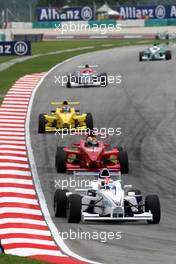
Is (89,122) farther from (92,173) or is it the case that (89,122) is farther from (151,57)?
(151,57)

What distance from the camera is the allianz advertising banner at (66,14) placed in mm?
109562

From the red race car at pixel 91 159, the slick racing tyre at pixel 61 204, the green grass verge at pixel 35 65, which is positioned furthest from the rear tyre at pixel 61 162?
the green grass verge at pixel 35 65

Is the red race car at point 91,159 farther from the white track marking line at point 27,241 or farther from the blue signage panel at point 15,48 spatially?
the blue signage panel at point 15,48

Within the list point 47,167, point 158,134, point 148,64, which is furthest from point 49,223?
point 148,64

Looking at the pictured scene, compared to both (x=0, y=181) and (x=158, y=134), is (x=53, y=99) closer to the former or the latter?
(x=158, y=134)

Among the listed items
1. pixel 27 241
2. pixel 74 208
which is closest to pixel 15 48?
pixel 74 208

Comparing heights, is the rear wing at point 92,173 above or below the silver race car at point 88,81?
above

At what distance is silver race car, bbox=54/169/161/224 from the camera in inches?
794

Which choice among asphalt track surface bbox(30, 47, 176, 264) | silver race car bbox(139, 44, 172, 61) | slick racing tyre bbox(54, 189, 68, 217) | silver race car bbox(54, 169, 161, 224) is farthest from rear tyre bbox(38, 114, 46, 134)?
silver race car bbox(139, 44, 172, 61)

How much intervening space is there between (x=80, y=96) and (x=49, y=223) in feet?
81.0

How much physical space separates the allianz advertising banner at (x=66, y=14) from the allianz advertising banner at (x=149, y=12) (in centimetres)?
462

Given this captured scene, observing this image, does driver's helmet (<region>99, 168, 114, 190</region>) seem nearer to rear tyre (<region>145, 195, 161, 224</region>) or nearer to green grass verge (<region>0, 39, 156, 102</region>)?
rear tyre (<region>145, 195, 161, 224</region>)

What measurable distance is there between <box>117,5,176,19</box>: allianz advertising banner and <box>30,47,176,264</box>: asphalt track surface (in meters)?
43.3

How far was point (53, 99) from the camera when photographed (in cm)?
4475
